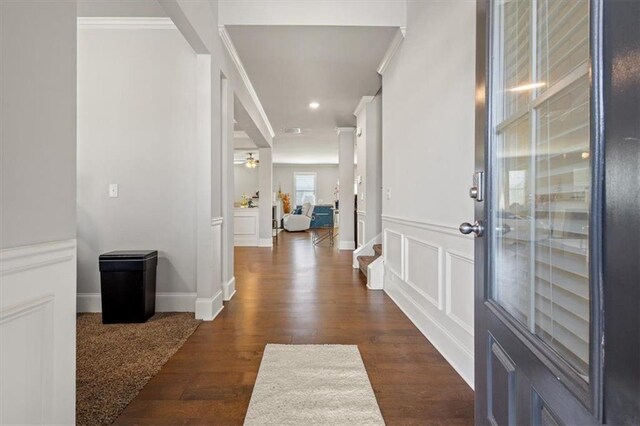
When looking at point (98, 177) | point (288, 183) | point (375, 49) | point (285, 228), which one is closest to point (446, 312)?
point (375, 49)

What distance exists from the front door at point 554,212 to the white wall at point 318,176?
13.7 meters

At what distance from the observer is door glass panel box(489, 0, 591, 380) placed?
65 cm

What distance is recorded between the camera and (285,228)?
1166 centimetres

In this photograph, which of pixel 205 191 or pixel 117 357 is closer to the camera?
pixel 117 357

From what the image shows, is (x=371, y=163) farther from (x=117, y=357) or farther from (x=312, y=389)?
(x=117, y=357)

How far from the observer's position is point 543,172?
2.67 ft

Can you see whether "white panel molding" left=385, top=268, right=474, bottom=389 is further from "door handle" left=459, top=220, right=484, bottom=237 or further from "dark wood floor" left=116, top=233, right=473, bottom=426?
"door handle" left=459, top=220, right=484, bottom=237

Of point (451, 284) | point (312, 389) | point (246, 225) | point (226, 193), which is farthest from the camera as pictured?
point (246, 225)

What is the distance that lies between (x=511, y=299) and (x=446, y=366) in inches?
50.1

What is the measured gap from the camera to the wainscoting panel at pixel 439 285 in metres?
1.91

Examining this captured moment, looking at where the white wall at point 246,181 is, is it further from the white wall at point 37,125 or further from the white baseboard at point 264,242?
the white wall at point 37,125

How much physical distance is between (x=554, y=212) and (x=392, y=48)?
121 inches

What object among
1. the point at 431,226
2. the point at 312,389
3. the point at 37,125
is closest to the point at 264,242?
the point at 431,226

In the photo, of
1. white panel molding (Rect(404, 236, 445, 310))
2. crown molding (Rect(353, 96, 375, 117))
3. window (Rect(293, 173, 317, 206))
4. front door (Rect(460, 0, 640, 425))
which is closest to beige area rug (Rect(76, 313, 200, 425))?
front door (Rect(460, 0, 640, 425))
